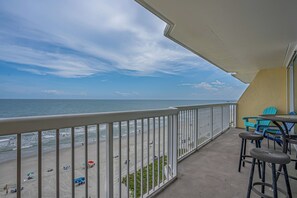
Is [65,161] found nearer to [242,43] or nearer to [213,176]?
[213,176]

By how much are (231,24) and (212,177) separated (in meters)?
2.28

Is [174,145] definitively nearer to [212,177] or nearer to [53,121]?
[212,177]

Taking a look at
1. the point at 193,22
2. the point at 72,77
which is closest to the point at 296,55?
the point at 193,22

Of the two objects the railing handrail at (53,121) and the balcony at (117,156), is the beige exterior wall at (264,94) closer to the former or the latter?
the balcony at (117,156)

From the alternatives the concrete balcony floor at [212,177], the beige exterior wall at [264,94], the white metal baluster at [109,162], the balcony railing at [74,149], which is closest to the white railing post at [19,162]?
the balcony railing at [74,149]

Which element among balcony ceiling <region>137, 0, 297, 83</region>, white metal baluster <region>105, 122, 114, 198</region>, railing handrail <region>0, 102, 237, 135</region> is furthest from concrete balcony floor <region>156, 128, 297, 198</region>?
balcony ceiling <region>137, 0, 297, 83</region>

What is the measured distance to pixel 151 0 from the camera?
1991 millimetres

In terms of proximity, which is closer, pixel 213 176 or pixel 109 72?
pixel 213 176

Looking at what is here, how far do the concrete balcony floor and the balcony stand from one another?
10 millimetres

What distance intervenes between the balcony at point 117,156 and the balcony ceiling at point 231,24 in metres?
1.29

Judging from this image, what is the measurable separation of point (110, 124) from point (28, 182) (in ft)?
2.24

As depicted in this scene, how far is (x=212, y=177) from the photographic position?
102 inches

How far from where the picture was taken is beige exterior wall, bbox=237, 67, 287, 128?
5523 millimetres

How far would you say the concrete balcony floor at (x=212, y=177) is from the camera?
2152 millimetres
